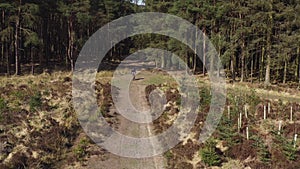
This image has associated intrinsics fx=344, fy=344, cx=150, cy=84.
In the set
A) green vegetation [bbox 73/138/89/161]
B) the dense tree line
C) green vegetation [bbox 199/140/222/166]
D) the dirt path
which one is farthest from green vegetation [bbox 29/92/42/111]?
the dense tree line

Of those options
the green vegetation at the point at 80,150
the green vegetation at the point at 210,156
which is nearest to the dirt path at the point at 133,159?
the green vegetation at the point at 80,150

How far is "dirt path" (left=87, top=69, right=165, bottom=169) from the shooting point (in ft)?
51.0

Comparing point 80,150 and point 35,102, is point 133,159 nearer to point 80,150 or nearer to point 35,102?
point 80,150

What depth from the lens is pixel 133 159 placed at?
53.2 ft

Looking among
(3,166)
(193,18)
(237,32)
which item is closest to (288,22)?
(237,32)

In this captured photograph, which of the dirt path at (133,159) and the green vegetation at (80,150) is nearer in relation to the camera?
the dirt path at (133,159)

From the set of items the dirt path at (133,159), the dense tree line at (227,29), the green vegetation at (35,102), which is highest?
the dense tree line at (227,29)

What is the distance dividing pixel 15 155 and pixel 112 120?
7608mm

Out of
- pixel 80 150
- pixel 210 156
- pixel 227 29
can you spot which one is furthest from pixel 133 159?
pixel 227 29

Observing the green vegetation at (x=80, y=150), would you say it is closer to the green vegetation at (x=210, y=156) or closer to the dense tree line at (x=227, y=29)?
the green vegetation at (x=210, y=156)

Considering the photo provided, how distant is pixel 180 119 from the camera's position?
20.8 m

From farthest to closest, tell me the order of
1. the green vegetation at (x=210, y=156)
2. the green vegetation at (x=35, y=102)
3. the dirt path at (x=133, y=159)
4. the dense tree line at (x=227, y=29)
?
the dense tree line at (x=227, y=29), the green vegetation at (x=35, y=102), the dirt path at (x=133, y=159), the green vegetation at (x=210, y=156)

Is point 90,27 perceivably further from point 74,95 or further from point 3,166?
point 3,166

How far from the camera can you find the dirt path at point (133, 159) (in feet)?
51.0
